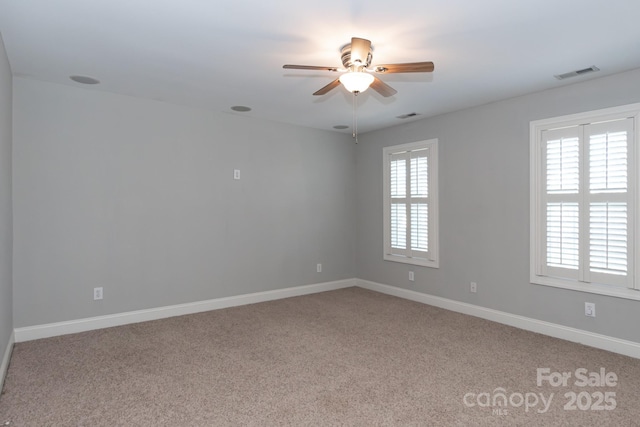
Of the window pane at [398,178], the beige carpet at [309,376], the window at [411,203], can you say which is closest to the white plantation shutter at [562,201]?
the beige carpet at [309,376]

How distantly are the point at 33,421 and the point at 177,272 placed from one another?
2.30 m

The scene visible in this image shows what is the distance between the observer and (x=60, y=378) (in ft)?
9.33

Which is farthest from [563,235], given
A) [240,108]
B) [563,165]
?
[240,108]

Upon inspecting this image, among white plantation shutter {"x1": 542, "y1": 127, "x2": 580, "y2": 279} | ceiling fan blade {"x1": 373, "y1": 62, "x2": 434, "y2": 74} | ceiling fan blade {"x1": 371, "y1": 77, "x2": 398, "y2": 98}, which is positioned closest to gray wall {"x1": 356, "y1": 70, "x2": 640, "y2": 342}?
white plantation shutter {"x1": 542, "y1": 127, "x2": 580, "y2": 279}

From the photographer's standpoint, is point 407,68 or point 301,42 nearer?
point 407,68

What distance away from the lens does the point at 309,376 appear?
2.91m

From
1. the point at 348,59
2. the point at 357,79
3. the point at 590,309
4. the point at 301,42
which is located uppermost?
the point at 301,42

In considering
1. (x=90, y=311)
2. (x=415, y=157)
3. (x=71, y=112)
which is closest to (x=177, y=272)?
(x=90, y=311)

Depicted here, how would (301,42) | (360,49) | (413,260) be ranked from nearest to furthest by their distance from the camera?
(360,49) < (301,42) < (413,260)

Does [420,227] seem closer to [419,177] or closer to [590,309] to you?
[419,177]

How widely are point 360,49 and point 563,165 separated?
98.5 inches

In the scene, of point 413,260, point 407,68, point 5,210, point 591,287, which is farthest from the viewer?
point 413,260

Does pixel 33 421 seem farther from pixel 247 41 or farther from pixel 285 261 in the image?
pixel 285 261

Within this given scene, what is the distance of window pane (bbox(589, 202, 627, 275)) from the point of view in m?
3.35
